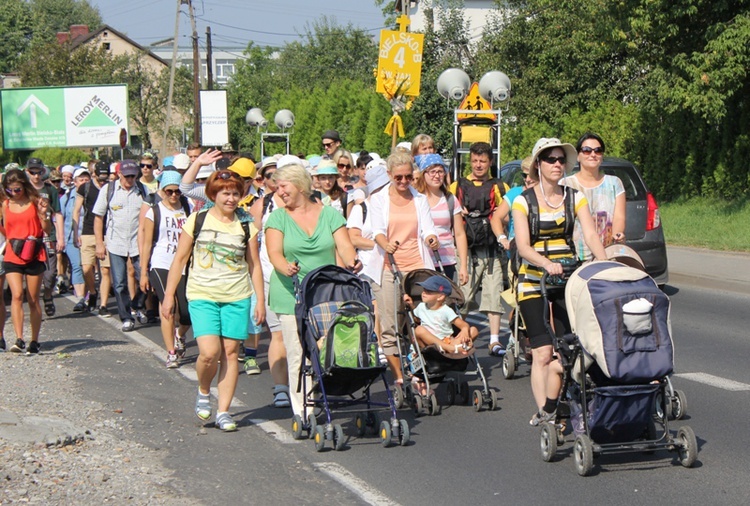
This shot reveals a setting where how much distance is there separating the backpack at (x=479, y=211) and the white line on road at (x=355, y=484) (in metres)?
4.68

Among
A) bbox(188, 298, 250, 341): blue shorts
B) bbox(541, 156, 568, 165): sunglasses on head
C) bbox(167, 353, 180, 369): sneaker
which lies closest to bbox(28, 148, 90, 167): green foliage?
bbox(167, 353, 180, 369): sneaker

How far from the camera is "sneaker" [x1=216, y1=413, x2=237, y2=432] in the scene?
810cm

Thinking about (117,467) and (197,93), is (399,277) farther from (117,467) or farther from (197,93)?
(197,93)

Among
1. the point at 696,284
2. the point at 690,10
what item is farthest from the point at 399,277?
the point at 690,10

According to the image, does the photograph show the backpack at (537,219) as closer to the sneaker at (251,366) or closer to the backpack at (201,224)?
the backpack at (201,224)

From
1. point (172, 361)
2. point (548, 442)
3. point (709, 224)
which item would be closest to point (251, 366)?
point (172, 361)

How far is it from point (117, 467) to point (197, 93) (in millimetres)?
47606

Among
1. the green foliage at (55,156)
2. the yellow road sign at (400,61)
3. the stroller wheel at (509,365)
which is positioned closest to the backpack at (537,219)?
the stroller wheel at (509,365)

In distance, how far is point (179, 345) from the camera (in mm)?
11375

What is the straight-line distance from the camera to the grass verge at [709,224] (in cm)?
2093

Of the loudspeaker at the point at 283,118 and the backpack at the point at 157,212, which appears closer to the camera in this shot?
the backpack at the point at 157,212

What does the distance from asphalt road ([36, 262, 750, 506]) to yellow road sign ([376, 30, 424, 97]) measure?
12.2 metres

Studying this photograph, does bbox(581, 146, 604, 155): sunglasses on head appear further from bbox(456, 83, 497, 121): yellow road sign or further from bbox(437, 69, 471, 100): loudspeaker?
bbox(437, 69, 471, 100): loudspeaker

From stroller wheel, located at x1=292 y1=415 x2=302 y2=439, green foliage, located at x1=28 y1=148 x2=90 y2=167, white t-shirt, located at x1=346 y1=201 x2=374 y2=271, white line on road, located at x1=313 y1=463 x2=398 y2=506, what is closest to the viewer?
white line on road, located at x1=313 y1=463 x2=398 y2=506
